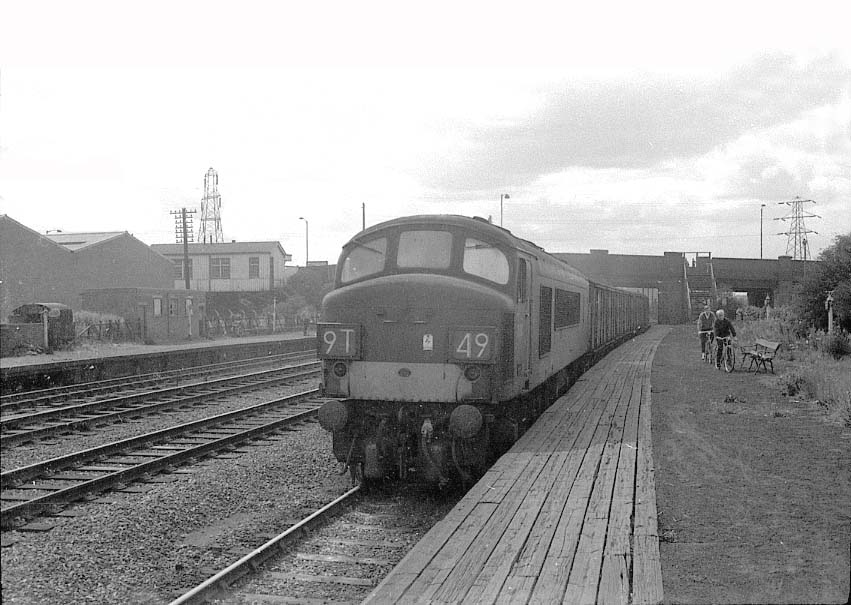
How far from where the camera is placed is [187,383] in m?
18.9

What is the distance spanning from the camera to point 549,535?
5516 millimetres

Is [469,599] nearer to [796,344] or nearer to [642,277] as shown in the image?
[796,344]

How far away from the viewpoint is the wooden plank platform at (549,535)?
4512 millimetres

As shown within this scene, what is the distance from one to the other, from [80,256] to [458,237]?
7.65 meters

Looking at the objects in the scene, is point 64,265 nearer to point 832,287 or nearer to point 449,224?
point 449,224

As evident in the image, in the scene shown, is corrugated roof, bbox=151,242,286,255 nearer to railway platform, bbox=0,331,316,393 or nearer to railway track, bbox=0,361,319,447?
railway platform, bbox=0,331,316,393

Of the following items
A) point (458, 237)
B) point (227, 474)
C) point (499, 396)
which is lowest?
point (227, 474)

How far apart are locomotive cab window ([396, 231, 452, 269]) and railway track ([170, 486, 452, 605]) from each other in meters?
2.53

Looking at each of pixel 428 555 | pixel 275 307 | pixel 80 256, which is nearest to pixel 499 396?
pixel 428 555

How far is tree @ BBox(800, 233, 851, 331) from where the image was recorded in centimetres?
2066

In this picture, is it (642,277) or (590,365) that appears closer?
(590,365)

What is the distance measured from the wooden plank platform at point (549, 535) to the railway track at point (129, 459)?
2.86 metres

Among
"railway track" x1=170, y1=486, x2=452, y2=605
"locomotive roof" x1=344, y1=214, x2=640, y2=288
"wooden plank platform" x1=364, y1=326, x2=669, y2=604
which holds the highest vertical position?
"locomotive roof" x1=344, y1=214, x2=640, y2=288

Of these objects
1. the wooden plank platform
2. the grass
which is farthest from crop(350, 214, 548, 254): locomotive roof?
the grass
